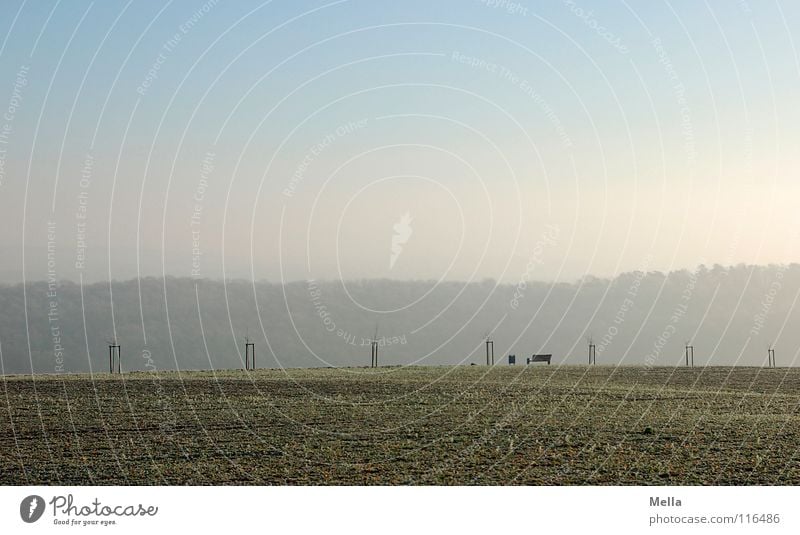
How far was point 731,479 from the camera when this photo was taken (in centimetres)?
2206

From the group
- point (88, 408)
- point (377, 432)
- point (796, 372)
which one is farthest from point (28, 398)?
point (796, 372)

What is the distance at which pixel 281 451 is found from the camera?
81.9 feet

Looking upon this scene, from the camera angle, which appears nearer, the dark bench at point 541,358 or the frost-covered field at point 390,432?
the frost-covered field at point 390,432

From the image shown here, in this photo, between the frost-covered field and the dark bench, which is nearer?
the frost-covered field

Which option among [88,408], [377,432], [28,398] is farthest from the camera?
[28,398]

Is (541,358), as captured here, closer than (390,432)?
No

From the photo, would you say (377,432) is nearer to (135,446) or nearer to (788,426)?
(135,446)

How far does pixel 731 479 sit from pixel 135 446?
49.9 feet

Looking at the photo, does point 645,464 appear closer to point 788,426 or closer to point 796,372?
point 788,426

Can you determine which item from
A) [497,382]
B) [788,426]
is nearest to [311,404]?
[497,382]

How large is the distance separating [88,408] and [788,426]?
23559 mm

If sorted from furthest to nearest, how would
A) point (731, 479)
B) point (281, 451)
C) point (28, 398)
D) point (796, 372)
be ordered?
point (796, 372)
point (28, 398)
point (281, 451)
point (731, 479)
